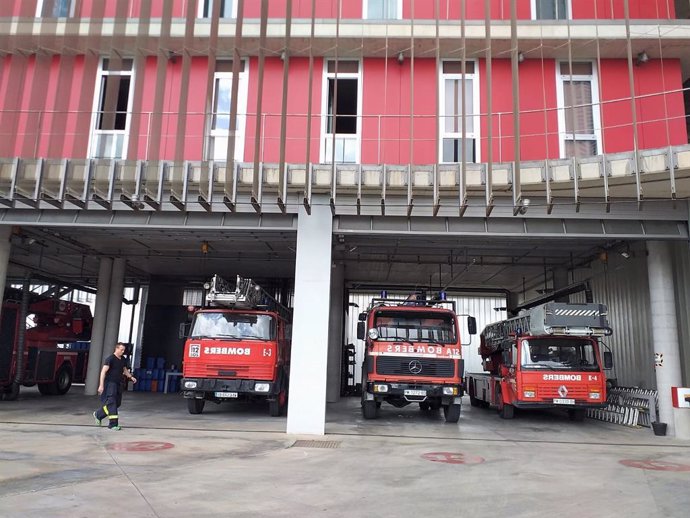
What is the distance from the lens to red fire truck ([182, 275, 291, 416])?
13.0 meters

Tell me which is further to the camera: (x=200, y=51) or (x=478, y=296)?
(x=478, y=296)

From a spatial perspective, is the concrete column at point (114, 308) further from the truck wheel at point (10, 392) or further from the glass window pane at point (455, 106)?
the glass window pane at point (455, 106)

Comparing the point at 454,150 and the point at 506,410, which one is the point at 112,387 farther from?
the point at 506,410

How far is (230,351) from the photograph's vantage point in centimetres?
1304

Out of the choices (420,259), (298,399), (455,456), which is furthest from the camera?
(420,259)

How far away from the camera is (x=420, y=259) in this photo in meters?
18.8

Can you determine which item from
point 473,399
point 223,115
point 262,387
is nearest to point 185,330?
point 262,387

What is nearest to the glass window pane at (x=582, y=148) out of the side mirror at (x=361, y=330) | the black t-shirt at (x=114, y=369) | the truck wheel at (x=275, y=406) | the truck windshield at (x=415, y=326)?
the truck windshield at (x=415, y=326)

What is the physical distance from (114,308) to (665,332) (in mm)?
17291

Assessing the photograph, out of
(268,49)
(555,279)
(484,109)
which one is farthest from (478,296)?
(268,49)

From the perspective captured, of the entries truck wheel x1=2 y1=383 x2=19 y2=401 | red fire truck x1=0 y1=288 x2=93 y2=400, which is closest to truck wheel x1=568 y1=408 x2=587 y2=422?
red fire truck x1=0 y1=288 x2=93 y2=400

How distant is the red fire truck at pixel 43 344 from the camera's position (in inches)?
644

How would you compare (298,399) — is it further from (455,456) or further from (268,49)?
(268,49)

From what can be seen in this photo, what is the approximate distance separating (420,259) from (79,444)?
12158 millimetres
